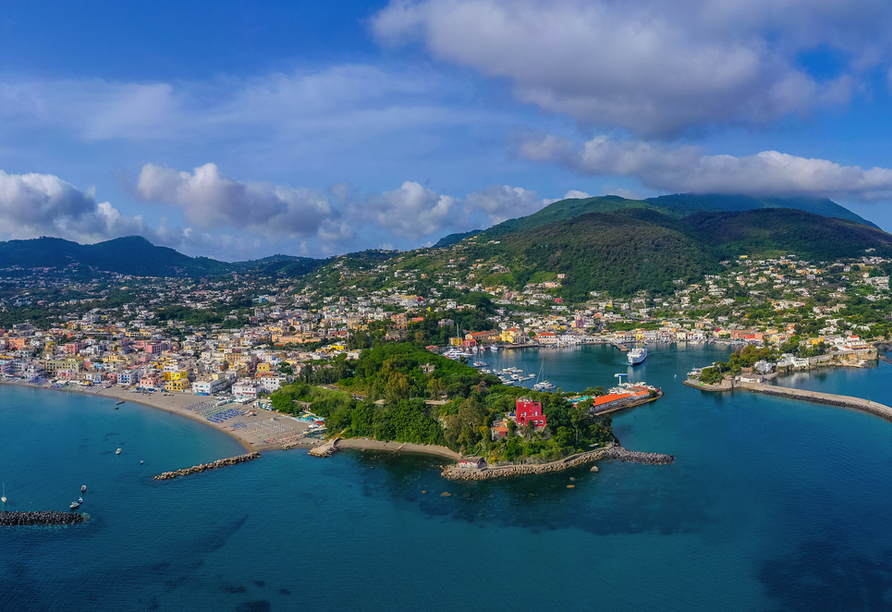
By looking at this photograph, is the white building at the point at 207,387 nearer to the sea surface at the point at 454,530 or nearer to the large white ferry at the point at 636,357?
the sea surface at the point at 454,530

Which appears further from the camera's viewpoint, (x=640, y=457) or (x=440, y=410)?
(x=440, y=410)

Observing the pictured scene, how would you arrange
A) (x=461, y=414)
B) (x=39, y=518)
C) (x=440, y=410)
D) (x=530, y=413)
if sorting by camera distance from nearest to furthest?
(x=39, y=518) → (x=530, y=413) → (x=461, y=414) → (x=440, y=410)

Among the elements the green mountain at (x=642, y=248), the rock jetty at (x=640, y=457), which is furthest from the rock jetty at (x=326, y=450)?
the green mountain at (x=642, y=248)

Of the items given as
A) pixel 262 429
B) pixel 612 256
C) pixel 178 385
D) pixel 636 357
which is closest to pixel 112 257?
pixel 612 256

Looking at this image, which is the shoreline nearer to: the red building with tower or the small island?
the small island

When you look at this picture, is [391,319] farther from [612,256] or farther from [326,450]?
[612,256]

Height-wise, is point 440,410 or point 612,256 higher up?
point 612,256

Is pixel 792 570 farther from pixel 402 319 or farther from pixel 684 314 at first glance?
pixel 684 314
